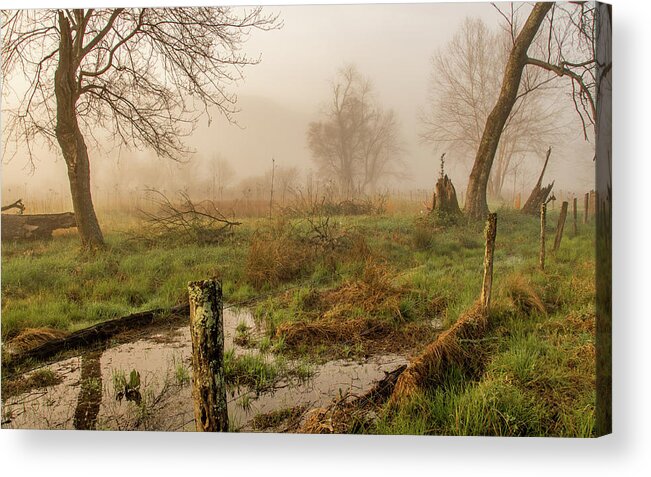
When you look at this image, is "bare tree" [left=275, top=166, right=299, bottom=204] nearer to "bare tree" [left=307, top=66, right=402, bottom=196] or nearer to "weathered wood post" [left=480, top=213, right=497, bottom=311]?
"bare tree" [left=307, top=66, right=402, bottom=196]

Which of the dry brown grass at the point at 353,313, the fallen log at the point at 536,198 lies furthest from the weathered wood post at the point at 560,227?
the dry brown grass at the point at 353,313

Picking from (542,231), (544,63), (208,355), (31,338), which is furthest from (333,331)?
(544,63)

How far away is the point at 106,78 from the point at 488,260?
3396 millimetres

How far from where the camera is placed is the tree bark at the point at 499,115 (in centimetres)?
553

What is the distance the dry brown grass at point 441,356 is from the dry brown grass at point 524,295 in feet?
0.86

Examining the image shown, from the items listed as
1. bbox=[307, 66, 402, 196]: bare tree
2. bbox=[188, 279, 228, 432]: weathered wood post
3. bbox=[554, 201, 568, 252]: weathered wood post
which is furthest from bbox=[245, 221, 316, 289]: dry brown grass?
bbox=[554, 201, 568, 252]: weathered wood post

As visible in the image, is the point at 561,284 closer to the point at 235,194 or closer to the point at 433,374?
the point at 433,374

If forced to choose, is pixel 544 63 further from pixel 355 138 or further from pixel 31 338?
pixel 31 338

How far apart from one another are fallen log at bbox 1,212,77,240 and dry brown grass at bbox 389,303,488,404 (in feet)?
9.87

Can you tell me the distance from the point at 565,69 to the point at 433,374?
2482 millimetres

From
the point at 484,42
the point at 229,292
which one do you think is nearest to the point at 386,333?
the point at 229,292

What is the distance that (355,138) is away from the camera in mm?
5809

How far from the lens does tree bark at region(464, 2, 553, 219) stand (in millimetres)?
5531

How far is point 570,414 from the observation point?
521 cm
